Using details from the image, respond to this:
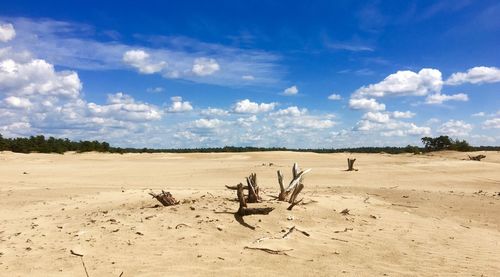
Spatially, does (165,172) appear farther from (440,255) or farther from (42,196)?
(440,255)

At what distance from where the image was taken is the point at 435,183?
61.8 ft

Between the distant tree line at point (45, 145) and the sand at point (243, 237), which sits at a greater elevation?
the distant tree line at point (45, 145)

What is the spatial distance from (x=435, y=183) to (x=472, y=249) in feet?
38.2

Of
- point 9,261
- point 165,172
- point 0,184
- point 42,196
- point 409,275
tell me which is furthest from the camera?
point 165,172

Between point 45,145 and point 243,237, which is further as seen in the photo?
point 45,145

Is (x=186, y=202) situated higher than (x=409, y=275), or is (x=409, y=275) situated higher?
(x=186, y=202)

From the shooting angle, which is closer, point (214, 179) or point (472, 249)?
point (472, 249)

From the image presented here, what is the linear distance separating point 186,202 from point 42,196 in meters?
6.07

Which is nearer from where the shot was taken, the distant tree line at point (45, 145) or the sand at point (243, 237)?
the sand at point (243, 237)

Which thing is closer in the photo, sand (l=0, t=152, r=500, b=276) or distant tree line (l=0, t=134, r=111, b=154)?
sand (l=0, t=152, r=500, b=276)

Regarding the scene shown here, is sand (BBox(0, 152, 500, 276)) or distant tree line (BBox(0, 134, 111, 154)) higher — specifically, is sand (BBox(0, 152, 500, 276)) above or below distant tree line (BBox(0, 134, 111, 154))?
below

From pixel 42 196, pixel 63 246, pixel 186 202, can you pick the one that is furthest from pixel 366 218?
pixel 42 196

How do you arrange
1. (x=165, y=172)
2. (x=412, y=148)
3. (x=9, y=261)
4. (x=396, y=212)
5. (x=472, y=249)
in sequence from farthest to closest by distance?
(x=412, y=148), (x=165, y=172), (x=396, y=212), (x=472, y=249), (x=9, y=261)

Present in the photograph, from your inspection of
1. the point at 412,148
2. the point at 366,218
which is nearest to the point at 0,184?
the point at 366,218
